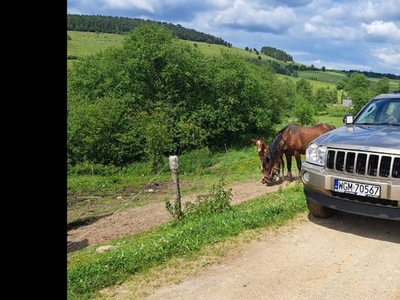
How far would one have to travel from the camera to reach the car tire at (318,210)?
20.7ft

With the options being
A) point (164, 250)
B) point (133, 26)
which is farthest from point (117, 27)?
point (164, 250)

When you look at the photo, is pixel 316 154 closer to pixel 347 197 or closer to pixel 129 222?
pixel 347 197

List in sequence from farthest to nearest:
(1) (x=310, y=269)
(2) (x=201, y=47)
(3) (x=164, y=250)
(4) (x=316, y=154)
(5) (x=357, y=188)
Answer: (2) (x=201, y=47) → (4) (x=316, y=154) → (5) (x=357, y=188) → (3) (x=164, y=250) → (1) (x=310, y=269)

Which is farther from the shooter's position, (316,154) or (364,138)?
(316,154)

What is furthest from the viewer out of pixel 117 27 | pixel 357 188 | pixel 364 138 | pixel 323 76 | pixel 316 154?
pixel 323 76

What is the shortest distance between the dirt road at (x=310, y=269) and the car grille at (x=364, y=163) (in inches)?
39.1

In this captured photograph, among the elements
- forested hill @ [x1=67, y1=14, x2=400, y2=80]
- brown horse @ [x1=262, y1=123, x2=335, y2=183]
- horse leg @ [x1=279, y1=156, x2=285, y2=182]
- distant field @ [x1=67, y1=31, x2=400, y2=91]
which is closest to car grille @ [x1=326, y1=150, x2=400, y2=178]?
brown horse @ [x1=262, y1=123, x2=335, y2=183]

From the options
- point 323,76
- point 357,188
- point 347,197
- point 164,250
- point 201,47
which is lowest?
point 164,250

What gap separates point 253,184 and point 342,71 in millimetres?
158862

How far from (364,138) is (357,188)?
0.83m

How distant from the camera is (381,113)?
6.93 meters

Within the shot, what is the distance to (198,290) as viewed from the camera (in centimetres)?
405
